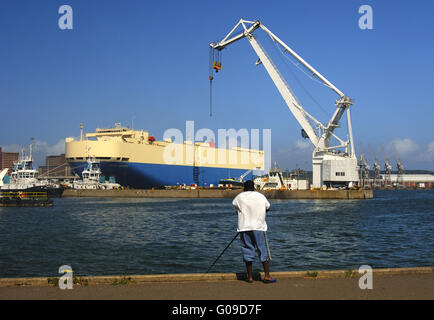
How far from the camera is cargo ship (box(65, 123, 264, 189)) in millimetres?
62562

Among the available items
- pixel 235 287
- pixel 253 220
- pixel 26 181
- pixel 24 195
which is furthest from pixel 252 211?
pixel 26 181

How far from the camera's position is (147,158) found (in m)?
65.1

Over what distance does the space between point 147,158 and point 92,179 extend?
9095mm

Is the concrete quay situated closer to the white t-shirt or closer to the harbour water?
the white t-shirt

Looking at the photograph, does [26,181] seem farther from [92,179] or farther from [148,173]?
[148,173]

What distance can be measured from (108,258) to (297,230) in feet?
30.4

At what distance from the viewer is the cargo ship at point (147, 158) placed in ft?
205

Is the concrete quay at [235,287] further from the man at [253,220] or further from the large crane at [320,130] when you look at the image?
the large crane at [320,130]

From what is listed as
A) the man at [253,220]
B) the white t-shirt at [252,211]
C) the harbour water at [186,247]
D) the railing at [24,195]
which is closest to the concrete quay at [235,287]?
the man at [253,220]

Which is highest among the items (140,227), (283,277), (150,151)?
(150,151)

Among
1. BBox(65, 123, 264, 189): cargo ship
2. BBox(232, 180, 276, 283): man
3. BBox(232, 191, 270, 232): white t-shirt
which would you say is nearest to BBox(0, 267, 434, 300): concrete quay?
BBox(232, 180, 276, 283): man

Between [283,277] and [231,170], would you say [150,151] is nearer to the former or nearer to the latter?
[231,170]
